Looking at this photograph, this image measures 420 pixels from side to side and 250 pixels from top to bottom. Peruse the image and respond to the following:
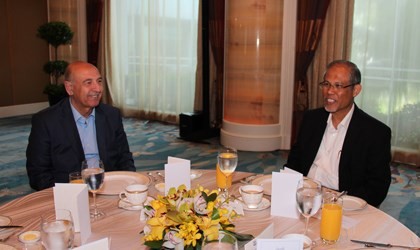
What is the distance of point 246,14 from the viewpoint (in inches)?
215

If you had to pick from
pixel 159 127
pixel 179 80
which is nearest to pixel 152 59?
pixel 179 80

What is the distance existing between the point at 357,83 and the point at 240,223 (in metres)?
1.26

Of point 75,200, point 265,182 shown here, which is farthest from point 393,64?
point 75,200

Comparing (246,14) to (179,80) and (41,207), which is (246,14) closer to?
(179,80)

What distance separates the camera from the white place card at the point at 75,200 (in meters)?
1.41

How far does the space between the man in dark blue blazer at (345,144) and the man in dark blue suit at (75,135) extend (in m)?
1.06

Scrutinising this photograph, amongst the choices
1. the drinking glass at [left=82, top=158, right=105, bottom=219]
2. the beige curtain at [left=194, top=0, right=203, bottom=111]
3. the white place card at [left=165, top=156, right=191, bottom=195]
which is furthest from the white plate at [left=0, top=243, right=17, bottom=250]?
the beige curtain at [left=194, top=0, right=203, bottom=111]

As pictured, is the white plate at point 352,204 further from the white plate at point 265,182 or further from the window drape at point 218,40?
the window drape at point 218,40

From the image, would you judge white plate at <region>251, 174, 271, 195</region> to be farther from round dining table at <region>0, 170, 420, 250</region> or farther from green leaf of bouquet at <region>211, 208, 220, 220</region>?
green leaf of bouquet at <region>211, 208, 220, 220</region>

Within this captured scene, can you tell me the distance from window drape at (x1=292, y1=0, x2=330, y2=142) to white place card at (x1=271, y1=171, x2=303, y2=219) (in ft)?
13.3

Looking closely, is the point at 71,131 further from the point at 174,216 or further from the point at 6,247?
the point at 174,216

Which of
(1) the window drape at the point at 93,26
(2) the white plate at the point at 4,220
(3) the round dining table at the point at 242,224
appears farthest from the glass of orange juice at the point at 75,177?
(1) the window drape at the point at 93,26

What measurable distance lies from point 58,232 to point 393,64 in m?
4.75

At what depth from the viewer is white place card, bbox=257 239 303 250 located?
1.13 metres
